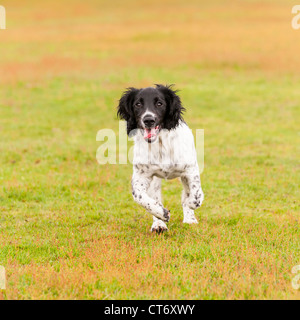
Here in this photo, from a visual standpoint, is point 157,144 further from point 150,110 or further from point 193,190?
point 193,190

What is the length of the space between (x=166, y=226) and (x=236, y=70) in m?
21.9

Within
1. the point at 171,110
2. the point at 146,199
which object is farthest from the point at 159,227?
the point at 171,110

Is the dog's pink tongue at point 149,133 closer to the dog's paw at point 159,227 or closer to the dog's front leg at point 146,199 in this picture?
the dog's front leg at point 146,199

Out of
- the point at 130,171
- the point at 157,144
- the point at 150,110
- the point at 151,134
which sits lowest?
the point at 130,171

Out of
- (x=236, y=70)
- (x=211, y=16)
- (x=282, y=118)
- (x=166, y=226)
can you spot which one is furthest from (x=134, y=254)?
(x=211, y=16)

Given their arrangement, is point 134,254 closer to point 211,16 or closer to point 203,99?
point 203,99

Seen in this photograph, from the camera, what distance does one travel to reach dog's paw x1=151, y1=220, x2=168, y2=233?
307 inches

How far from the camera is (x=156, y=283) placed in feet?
19.0

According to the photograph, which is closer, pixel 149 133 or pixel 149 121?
pixel 149 121

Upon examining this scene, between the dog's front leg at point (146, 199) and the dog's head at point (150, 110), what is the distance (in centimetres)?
65

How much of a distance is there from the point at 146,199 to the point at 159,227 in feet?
2.20

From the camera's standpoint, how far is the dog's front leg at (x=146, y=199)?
7.25 meters

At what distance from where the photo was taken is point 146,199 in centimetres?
735
